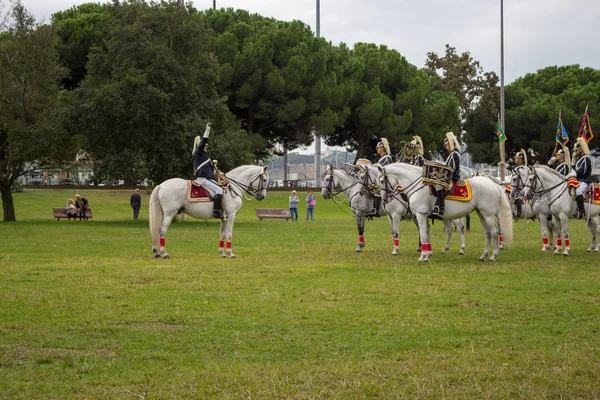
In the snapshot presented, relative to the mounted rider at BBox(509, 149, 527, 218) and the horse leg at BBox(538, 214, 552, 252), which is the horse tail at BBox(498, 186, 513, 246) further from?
the mounted rider at BBox(509, 149, 527, 218)

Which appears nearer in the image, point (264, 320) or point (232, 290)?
point (264, 320)

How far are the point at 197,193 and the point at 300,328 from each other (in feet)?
38.9

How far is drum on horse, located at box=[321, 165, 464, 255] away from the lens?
75.4 feet

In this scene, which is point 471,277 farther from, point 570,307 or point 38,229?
point 38,229

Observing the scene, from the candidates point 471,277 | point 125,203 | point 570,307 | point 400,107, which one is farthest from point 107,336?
point 400,107

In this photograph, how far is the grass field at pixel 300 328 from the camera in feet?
26.9

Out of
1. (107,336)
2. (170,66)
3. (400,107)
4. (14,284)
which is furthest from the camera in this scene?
(400,107)

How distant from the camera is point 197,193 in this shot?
2239cm

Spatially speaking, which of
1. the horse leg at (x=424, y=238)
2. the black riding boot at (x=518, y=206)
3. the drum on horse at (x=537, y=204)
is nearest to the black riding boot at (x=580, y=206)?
the drum on horse at (x=537, y=204)

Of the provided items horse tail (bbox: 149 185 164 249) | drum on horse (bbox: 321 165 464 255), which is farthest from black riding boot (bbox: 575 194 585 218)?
horse tail (bbox: 149 185 164 249)

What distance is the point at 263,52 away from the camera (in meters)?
69.6

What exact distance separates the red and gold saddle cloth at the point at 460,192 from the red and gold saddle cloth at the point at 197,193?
6.61 m

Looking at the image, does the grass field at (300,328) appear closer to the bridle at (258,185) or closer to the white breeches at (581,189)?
the white breeches at (581,189)

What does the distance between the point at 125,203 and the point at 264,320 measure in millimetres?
56377
